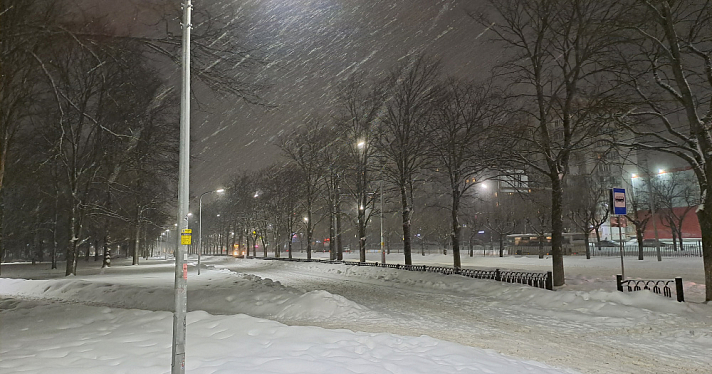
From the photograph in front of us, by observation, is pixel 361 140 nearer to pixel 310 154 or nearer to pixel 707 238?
pixel 310 154

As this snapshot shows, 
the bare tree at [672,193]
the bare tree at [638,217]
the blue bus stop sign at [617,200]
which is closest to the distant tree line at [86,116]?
the blue bus stop sign at [617,200]

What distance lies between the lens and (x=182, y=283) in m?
6.46

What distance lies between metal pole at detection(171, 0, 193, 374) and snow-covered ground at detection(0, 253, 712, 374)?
0.65m

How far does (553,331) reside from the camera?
1065 cm

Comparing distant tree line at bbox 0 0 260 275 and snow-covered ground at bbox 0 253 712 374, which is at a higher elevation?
distant tree line at bbox 0 0 260 275

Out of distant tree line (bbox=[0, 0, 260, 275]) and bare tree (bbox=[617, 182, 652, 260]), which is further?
bare tree (bbox=[617, 182, 652, 260])

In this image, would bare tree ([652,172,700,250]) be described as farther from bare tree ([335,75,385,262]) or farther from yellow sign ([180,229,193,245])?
yellow sign ([180,229,193,245])

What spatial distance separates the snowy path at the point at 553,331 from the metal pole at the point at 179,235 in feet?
17.5

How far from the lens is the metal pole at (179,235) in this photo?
6.16 m

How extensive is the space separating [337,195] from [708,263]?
3117 cm

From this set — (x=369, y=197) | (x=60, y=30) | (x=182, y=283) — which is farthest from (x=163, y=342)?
(x=369, y=197)

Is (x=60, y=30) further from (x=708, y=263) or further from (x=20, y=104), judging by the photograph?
(x=708, y=263)

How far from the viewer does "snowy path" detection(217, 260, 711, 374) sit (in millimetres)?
8028

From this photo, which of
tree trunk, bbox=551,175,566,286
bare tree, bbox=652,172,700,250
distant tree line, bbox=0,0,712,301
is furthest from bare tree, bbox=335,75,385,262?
bare tree, bbox=652,172,700,250
